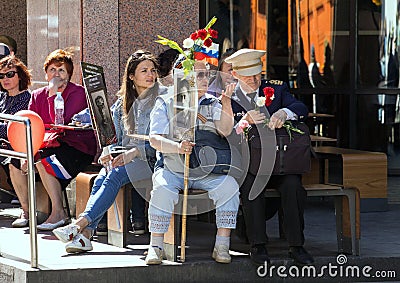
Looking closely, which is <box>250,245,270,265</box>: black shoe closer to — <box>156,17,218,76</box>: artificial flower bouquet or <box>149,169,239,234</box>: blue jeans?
<box>149,169,239,234</box>: blue jeans

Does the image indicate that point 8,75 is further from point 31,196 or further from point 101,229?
point 31,196

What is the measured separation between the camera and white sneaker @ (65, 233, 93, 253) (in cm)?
770

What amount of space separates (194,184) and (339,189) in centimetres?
113

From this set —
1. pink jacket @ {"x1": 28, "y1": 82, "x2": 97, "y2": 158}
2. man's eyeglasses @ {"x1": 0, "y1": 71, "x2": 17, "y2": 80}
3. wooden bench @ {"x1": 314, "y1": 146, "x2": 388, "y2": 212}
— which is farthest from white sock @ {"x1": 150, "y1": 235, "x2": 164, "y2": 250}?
man's eyeglasses @ {"x1": 0, "y1": 71, "x2": 17, "y2": 80}

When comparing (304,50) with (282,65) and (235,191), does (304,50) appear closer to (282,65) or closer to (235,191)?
(282,65)

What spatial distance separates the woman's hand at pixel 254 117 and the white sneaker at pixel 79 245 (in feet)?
5.10

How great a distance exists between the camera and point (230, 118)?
7414mm

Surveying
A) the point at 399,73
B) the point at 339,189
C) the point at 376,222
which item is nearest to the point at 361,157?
the point at 376,222

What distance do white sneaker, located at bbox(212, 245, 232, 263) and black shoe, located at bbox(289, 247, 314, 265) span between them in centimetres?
46

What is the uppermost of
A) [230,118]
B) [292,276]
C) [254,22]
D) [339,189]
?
[254,22]

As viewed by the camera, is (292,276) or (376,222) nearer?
(292,276)

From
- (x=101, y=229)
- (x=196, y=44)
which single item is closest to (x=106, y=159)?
(x=101, y=229)

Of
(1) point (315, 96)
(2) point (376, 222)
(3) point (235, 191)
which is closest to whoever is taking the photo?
(3) point (235, 191)

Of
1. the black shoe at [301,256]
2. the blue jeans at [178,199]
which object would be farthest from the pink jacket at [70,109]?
the black shoe at [301,256]
